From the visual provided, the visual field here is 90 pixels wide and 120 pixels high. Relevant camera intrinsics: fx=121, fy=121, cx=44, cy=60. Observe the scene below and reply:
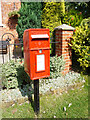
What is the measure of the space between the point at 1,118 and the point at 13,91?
61cm

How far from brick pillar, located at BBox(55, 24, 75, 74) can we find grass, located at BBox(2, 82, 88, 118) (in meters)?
1.15

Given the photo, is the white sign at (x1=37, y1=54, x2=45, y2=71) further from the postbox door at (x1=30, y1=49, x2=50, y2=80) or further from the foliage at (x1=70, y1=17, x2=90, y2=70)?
the foliage at (x1=70, y1=17, x2=90, y2=70)

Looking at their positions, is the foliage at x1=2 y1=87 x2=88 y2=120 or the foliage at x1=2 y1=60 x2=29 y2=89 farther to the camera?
the foliage at x1=2 y1=60 x2=29 y2=89

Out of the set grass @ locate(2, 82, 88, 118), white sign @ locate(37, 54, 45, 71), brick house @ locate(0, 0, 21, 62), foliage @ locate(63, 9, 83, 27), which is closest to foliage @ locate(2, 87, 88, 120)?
grass @ locate(2, 82, 88, 118)

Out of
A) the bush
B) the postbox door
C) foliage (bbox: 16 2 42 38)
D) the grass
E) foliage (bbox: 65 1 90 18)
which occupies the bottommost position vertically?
the grass

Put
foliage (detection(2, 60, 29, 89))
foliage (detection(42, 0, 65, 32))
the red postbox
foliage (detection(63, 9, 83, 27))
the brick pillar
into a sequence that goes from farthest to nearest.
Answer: foliage (detection(63, 9, 83, 27)), foliage (detection(42, 0, 65, 32)), the brick pillar, foliage (detection(2, 60, 29, 89)), the red postbox

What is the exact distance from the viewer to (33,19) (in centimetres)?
629

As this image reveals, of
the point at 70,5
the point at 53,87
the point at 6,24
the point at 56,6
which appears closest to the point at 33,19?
the point at 56,6

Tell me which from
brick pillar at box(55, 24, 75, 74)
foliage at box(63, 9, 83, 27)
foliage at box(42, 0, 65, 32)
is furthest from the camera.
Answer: foliage at box(63, 9, 83, 27)

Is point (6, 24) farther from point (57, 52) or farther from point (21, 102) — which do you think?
point (21, 102)

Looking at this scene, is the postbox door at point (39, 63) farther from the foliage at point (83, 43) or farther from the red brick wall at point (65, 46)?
the foliage at point (83, 43)

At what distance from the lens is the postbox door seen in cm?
201

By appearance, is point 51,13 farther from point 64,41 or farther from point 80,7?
point 64,41

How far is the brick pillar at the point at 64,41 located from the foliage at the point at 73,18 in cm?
356
